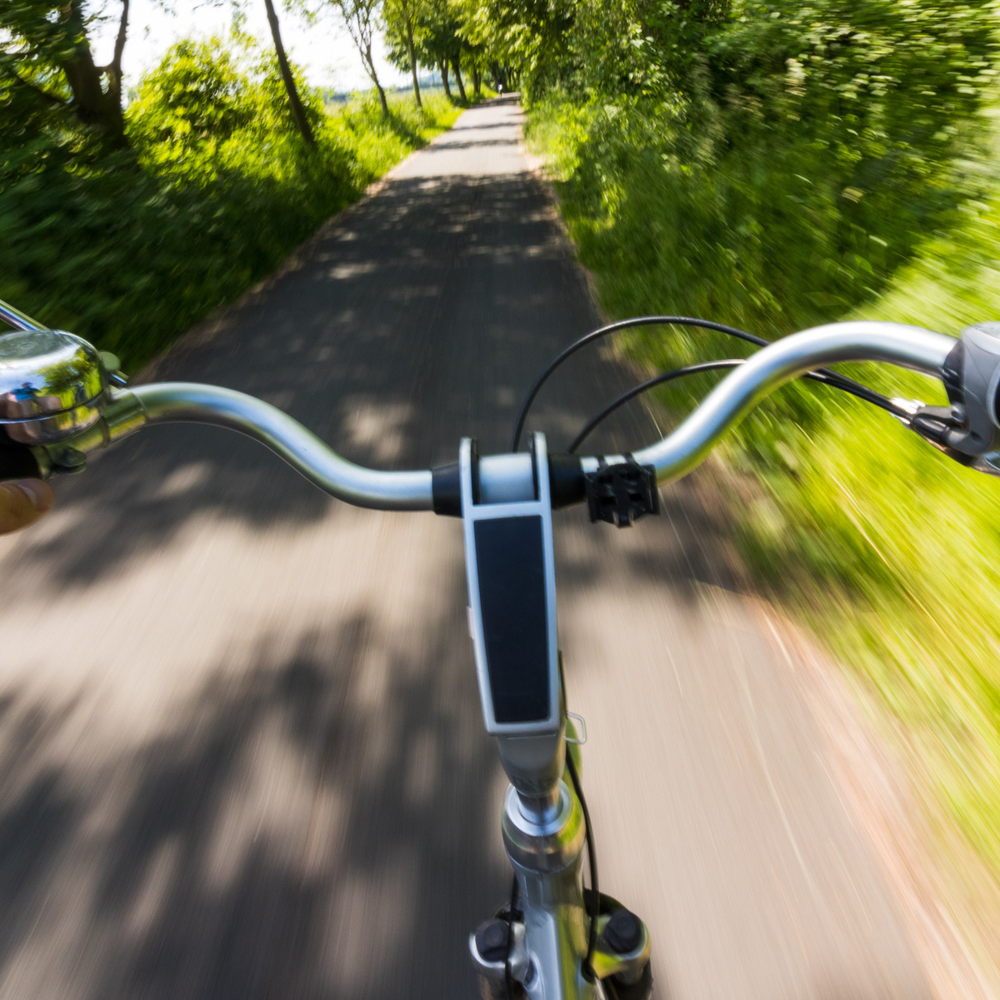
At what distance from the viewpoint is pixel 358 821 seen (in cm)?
212

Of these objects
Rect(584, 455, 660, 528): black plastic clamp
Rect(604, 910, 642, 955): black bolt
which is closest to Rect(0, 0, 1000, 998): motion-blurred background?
Rect(604, 910, 642, 955): black bolt

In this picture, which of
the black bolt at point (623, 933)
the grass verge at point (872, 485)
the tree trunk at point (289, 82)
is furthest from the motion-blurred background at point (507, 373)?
the tree trunk at point (289, 82)

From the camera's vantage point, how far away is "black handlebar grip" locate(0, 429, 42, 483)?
2.56 feet

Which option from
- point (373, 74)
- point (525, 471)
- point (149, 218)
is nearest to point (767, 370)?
point (525, 471)

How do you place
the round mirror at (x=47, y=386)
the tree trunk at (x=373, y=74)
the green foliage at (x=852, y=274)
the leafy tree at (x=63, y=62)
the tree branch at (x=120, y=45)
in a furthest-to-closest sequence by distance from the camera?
the tree trunk at (x=373, y=74), the tree branch at (x=120, y=45), the leafy tree at (x=63, y=62), the green foliage at (x=852, y=274), the round mirror at (x=47, y=386)

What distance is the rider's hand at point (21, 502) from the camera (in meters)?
0.84

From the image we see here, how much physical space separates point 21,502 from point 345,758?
1699 mm

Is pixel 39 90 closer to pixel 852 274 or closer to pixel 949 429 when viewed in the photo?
pixel 852 274

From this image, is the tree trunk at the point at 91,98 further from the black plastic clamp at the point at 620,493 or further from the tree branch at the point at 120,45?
the black plastic clamp at the point at 620,493

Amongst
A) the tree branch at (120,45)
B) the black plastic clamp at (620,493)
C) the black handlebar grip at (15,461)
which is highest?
the tree branch at (120,45)

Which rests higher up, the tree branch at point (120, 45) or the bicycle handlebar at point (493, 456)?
the tree branch at point (120, 45)

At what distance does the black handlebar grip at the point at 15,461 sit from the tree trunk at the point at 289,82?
14335 mm

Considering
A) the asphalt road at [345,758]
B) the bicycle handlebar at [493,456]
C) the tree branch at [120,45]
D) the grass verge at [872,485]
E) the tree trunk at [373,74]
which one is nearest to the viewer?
the bicycle handlebar at [493,456]

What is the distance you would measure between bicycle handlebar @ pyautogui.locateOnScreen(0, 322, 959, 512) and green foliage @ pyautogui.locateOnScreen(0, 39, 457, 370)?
17.5ft
